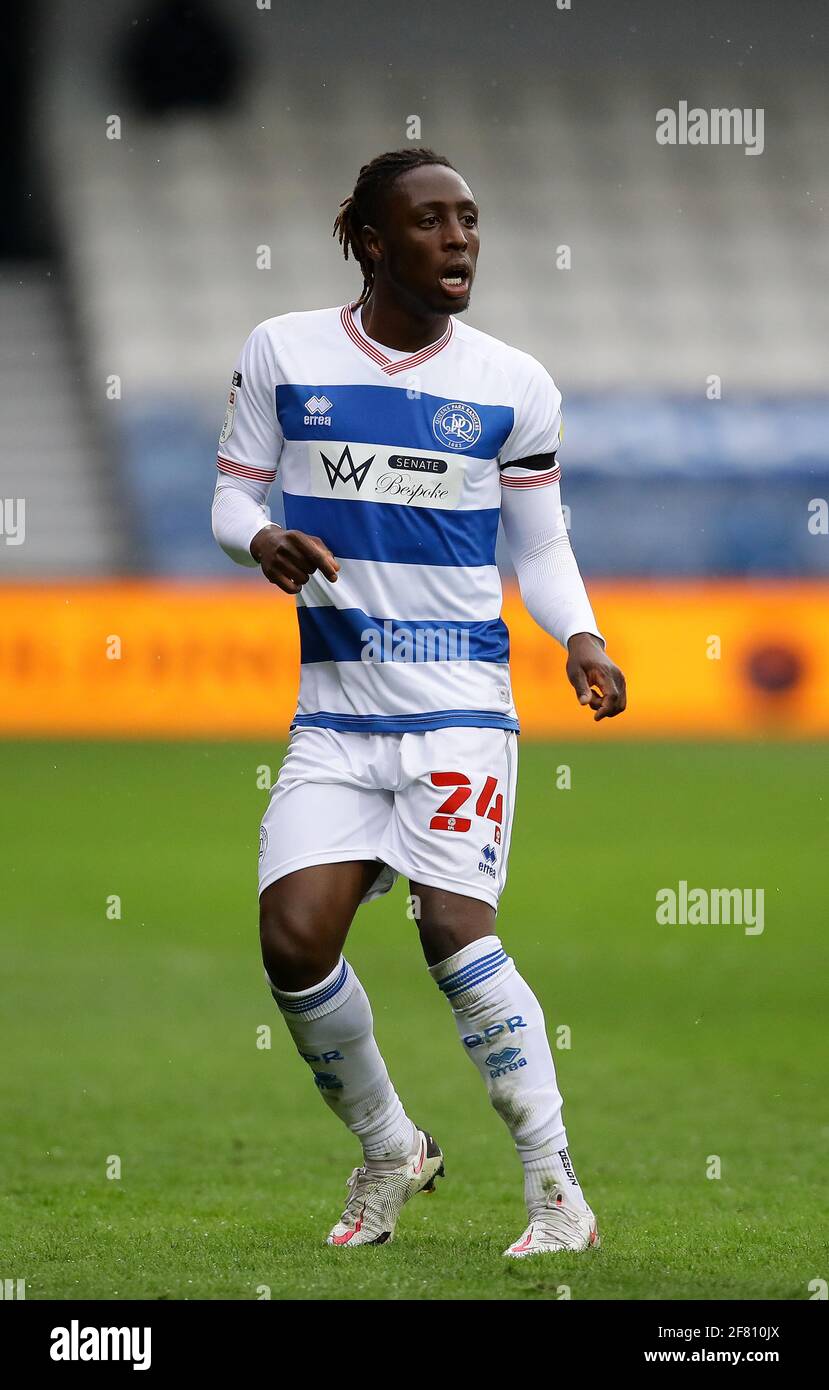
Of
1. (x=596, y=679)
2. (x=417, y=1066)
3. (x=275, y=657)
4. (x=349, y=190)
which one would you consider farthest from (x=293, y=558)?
(x=349, y=190)

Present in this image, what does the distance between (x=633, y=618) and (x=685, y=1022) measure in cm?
1153

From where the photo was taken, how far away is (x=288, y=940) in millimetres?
4387

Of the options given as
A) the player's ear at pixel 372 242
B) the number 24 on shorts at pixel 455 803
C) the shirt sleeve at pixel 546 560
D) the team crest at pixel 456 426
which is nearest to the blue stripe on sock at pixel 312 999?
the number 24 on shorts at pixel 455 803

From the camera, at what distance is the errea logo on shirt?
4.53 meters

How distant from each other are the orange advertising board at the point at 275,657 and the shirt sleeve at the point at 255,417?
15068 mm

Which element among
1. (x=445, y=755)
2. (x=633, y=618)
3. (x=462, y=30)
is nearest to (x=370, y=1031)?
(x=445, y=755)

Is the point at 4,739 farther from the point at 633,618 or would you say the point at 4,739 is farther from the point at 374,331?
the point at 374,331

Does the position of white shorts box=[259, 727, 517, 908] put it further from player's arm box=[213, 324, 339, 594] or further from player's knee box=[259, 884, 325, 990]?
player's arm box=[213, 324, 339, 594]

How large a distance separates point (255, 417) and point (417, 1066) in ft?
12.6

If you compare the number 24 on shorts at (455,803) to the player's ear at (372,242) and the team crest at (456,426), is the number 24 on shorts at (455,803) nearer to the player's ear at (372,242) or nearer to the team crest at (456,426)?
the team crest at (456,426)

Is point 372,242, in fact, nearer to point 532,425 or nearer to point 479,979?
point 532,425

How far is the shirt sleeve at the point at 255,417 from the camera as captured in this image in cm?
459

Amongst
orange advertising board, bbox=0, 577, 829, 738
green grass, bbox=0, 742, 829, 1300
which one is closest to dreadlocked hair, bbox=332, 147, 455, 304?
green grass, bbox=0, 742, 829, 1300
